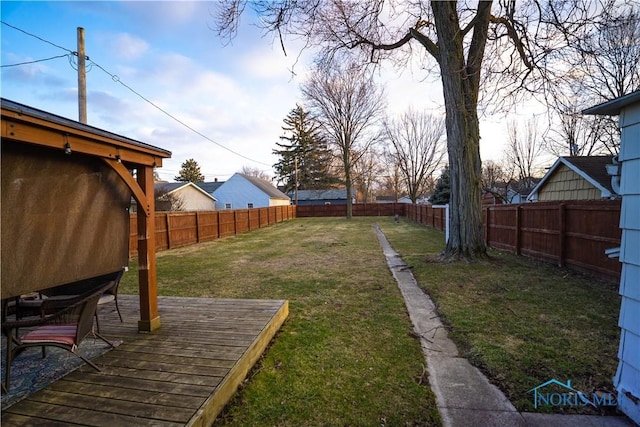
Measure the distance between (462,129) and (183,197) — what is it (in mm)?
23385

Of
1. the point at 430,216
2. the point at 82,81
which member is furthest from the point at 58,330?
the point at 430,216

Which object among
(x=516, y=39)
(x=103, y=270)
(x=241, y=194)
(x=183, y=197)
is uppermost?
(x=516, y=39)

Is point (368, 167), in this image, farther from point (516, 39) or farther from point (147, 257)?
A: point (147, 257)

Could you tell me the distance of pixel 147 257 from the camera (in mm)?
3125

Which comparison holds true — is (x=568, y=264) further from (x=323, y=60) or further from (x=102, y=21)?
(x=102, y=21)

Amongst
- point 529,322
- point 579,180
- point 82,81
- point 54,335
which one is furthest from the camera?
point 579,180

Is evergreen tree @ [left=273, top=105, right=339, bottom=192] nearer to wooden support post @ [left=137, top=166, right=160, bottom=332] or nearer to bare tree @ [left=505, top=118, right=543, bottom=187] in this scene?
bare tree @ [left=505, top=118, right=543, bottom=187]

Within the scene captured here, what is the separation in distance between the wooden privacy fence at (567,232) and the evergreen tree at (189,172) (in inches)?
1621

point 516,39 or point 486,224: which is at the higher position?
point 516,39

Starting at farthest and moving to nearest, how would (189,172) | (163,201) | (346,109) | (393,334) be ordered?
1. (189,172)
2. (346,109)
3. (163,201)
4. (393,334)

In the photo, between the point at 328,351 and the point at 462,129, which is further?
the point at 462,129

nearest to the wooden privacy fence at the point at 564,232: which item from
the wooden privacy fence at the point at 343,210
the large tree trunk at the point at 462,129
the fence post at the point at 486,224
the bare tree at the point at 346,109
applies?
the fence post at the point at 486,224

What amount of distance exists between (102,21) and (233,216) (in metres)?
10.0

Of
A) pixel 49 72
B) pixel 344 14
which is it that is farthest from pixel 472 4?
pixel 49 72
